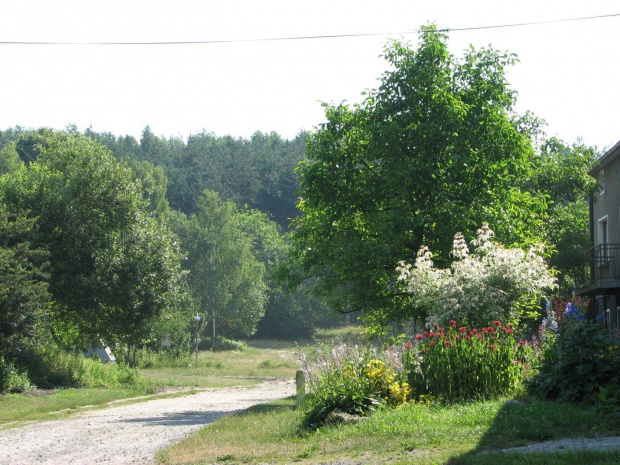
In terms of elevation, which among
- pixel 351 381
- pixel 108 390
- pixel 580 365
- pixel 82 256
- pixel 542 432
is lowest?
pixel 108 390

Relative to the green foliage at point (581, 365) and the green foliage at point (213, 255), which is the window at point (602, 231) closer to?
the green foliage at point (581, 365)

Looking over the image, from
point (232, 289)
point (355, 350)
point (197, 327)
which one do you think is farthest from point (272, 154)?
point (355, 350)

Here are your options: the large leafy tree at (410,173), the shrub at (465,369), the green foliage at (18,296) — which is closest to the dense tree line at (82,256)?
the green foliage at (18,296)

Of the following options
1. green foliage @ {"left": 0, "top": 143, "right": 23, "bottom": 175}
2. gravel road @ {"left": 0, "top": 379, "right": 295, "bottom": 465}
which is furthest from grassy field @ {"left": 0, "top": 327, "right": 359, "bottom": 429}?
green foliage @ {"left": 0, "top": 143, "right": 23, "bottom": 175}

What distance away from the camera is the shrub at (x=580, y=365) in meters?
11.4

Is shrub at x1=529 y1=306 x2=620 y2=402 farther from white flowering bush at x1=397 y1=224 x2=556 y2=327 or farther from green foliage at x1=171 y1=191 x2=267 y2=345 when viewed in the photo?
green foliage at x1=171 y1=191 x2=267 y2=345

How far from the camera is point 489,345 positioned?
565 inches

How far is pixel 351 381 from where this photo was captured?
13375 millimetres

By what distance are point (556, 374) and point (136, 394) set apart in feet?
63.1

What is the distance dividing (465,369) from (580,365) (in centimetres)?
259

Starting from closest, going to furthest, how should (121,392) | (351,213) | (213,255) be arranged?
(351,213)
(121,392)
(213,255)

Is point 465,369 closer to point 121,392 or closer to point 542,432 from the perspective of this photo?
point 542,432

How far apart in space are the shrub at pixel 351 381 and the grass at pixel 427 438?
52 centimetres

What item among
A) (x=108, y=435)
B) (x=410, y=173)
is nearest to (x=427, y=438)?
(x=108, y=435)
